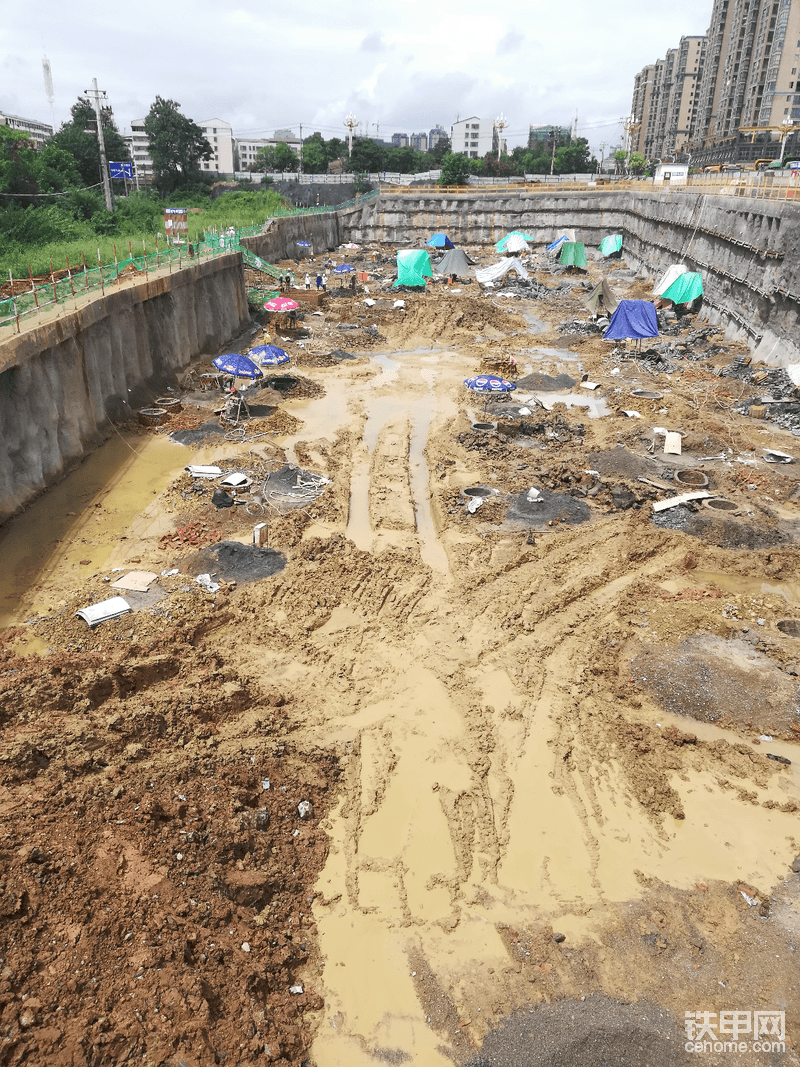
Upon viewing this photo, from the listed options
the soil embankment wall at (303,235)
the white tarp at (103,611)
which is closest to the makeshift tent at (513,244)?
the soil embankment wall at (303,235)

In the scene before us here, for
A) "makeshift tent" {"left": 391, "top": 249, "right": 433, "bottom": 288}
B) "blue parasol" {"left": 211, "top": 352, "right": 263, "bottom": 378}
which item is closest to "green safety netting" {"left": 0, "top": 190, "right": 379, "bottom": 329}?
"blue parasol" {"left": 211, "top": 352, "right": 263, "bottom": 378}

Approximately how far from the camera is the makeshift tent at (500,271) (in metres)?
43.4

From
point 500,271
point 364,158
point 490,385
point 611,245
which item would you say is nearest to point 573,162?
point 364,158

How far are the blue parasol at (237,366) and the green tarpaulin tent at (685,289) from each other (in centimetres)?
2461

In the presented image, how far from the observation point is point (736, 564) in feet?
44.6

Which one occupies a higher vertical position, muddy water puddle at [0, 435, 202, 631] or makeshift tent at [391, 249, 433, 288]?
makeshift tent at [391, 249, 433, 288]

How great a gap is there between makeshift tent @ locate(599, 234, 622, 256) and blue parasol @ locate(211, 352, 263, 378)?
42828 millimetres

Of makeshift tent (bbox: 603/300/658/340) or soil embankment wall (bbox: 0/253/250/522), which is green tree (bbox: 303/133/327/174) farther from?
makeshift tent (bbox: 603/300/658/340)

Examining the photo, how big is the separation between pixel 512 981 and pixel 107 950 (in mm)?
3798

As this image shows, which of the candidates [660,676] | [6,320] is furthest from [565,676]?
[6,320]

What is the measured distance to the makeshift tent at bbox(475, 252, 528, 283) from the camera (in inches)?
1708

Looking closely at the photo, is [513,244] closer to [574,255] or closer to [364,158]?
[574,255]

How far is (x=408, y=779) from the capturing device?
883 cm

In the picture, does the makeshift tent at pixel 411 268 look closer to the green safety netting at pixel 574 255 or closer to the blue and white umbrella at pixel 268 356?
the green safety netting at pixel 574 255
